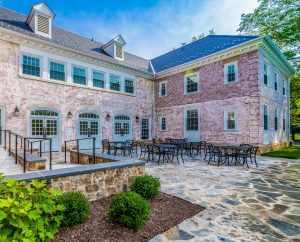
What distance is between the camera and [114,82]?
1541 cm

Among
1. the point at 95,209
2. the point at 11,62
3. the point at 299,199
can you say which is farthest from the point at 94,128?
the point at 299,199

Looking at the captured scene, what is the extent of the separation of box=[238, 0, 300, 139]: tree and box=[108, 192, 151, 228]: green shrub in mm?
21412

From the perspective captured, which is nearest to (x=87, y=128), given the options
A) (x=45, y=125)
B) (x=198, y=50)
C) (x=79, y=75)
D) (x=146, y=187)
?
(x=45, y=125)

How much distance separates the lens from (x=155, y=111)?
18.6m

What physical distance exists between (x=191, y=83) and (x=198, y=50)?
10.0 ft

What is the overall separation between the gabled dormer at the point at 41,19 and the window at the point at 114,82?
15.9 ft

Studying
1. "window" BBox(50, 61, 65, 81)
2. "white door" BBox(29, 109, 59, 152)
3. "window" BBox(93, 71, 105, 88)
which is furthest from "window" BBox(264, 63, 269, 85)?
"white door" BBox(29, 109, 59, 152)

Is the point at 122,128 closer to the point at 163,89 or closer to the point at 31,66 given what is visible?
the point at 163,89

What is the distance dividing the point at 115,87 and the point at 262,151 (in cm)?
1125

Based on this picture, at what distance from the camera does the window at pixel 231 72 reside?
1303 cm

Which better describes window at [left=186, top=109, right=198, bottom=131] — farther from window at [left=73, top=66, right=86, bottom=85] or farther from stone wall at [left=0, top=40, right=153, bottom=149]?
window at [left=73, top=66, right=86, bottom=85]

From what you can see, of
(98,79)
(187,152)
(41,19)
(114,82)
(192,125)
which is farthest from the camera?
(192,125)

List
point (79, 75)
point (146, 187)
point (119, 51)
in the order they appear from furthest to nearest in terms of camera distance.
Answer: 1. point (119, 51)
2. point (79, 75)
3. point (146, 187)

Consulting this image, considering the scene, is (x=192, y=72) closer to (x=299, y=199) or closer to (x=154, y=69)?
(x=154, y=69)
